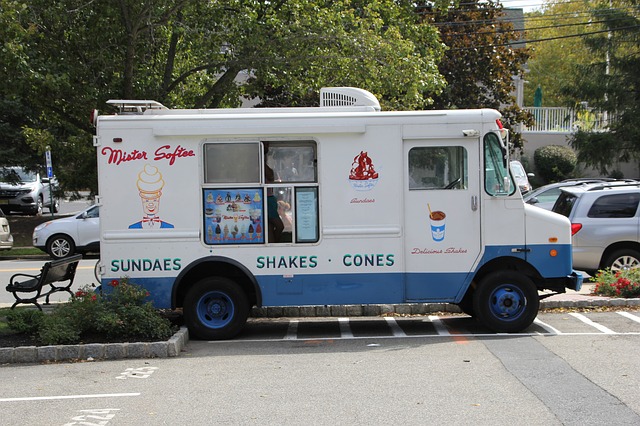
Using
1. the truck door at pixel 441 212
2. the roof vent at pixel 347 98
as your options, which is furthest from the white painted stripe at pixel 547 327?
the roof vent at pixel 347 98

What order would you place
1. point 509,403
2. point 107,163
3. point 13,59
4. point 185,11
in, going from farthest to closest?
→ point 185,11 → point 13,59 → point 107,163 → point 509,403

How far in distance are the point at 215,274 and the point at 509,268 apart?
12.7 ft

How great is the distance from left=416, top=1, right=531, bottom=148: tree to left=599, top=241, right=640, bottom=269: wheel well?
714 inches

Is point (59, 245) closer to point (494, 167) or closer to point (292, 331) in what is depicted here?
point (292, 331)

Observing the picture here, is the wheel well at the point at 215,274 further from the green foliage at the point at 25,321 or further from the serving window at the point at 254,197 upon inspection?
the green foliage at the point at 25,321

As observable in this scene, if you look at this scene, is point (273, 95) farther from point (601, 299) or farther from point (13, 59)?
point (601, 299)

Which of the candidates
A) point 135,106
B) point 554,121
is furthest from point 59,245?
point 554,121

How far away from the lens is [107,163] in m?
10.2

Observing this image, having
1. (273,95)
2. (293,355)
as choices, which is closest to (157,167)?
(293,355)

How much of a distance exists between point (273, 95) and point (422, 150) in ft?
63.0

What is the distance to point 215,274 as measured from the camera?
10.5m

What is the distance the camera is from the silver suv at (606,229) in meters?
14.2

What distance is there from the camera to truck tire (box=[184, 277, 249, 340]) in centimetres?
1030

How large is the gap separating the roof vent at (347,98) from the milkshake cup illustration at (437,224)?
1.62m
